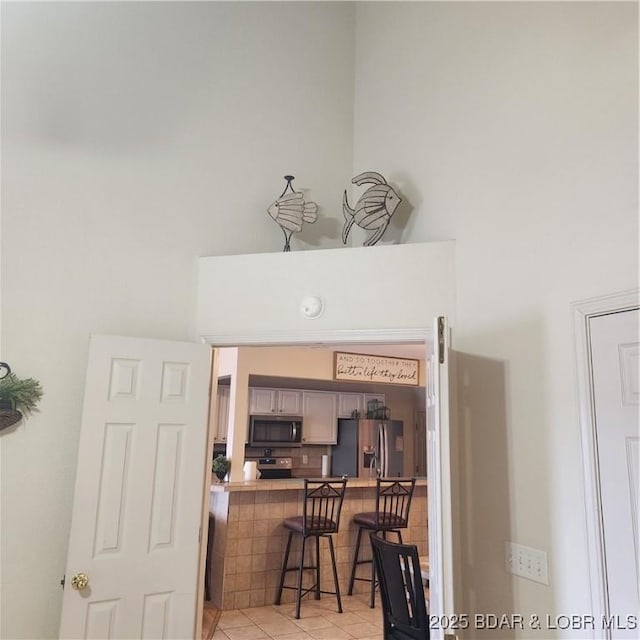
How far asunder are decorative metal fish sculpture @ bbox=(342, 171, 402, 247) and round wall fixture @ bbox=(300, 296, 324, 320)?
53 cm

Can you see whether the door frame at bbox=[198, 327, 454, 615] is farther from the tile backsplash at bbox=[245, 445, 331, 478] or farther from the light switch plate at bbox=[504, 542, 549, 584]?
the tile backsplash at bbox=[245, 445, 331, 478]

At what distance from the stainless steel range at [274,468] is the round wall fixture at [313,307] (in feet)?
14.7

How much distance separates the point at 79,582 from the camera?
8.18 ft

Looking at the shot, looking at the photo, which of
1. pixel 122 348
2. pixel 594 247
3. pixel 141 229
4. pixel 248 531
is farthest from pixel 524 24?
pixel 248 531

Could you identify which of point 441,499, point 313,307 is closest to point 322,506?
point 313,307

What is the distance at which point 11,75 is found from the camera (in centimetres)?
290

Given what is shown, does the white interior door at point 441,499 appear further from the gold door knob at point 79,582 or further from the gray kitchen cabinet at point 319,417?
the gray kitchen cabinet at point 319,417

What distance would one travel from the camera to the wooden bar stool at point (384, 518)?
502 centimetres

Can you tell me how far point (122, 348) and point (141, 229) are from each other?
0.74 meters

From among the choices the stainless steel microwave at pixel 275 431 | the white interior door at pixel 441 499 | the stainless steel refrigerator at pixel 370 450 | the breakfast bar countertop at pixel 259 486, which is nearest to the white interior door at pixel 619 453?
the white interior door at pixel 441 499

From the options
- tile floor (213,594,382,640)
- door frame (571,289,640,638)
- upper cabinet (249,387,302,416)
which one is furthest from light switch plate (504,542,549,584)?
upper cabinet (249,387,302,416)

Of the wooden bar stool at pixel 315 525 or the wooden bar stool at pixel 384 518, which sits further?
the wooden bar stool at pixel 384 518

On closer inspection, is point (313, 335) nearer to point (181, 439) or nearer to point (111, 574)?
point (181, 439)

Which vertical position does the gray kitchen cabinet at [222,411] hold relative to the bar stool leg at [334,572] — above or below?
above
